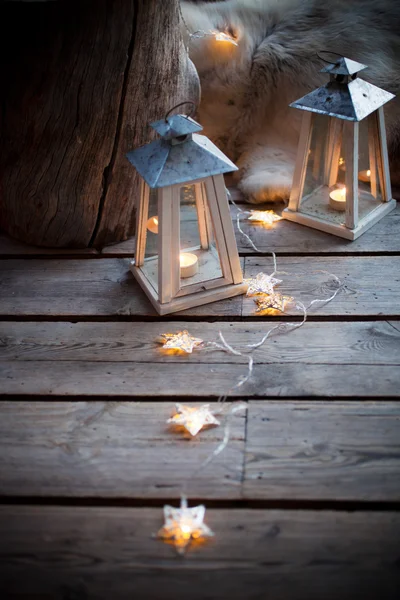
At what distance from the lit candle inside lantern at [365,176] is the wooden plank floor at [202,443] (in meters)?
0.25

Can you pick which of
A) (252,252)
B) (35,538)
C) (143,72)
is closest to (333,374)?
(252,252)

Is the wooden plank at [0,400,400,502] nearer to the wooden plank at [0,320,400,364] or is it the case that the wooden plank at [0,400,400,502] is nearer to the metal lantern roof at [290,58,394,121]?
the wooden plank at [0,320,400,364]

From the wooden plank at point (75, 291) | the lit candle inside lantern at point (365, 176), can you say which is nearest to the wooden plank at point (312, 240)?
the lit candle inside lantern at point (365, 176)

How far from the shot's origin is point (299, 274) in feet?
4.61

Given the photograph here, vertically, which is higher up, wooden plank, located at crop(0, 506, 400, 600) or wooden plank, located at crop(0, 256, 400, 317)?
wooden plank, located at crop(0, 256, 400, 317)

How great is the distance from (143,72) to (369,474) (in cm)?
96

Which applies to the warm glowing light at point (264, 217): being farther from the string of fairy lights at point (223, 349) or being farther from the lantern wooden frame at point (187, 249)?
the lantern wooden frame at point (187, 249)

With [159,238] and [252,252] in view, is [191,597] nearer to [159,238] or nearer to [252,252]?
[159,238]

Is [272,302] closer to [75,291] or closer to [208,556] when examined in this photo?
[75,291]

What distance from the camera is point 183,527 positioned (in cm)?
86

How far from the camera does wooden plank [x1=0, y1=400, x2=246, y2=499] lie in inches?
36.4

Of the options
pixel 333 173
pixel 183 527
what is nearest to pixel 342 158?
pixel 333 173

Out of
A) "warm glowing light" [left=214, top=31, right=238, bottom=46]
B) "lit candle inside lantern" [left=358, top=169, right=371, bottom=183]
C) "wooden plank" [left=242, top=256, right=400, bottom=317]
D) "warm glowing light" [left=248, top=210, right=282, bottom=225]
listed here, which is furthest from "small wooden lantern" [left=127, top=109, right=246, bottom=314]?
"warm glowing light" [left=214, top=31, right=238, bottom=46]

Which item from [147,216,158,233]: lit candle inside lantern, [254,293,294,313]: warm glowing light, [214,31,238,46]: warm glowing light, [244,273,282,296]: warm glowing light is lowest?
[254,293,294,313]: warm glowing light
